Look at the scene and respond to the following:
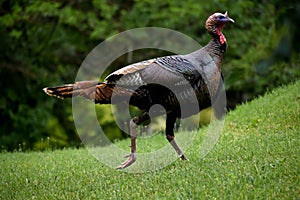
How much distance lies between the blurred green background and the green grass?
603 centimetres

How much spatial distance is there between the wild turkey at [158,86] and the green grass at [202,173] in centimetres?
67

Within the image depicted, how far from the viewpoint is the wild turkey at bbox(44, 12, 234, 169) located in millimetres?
6484

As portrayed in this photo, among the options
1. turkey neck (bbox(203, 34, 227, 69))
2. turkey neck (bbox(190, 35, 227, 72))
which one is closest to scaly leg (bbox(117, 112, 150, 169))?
turkey neck (bbox(190, 35, 227, 72))

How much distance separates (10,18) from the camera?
15680 mm

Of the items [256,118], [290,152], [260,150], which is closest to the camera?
[290,152]

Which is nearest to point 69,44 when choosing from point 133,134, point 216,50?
point 216,50

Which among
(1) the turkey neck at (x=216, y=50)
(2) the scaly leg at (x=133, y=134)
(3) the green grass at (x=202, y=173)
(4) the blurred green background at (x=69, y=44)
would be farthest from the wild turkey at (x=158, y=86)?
(4) the blurred green background at (x=69, y=44)

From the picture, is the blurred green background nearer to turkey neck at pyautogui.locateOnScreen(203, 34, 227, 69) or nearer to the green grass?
the green grass

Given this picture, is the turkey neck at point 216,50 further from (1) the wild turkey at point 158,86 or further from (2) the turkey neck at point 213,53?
(1) the wild turkey at point 158,86

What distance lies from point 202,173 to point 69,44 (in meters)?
11.3

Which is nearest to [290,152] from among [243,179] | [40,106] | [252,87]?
[243,179]

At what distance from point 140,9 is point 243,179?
11.7 m

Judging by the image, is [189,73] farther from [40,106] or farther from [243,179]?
[40,106]

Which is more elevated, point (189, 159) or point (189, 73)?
point (189, 73)
